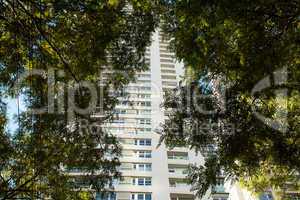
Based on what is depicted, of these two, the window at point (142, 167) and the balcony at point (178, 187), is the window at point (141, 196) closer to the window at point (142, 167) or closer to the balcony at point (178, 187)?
the balcony at point (178, 187)

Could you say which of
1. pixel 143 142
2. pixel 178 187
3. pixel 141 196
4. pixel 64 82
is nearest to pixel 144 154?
pixel 143 142

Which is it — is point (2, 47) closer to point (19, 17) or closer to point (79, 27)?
point (19, 17)

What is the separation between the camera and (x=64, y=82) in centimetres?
1166

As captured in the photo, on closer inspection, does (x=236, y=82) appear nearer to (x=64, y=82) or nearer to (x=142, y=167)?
(x=64, y=82)

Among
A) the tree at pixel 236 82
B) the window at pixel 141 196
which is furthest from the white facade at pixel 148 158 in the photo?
the tree at pixel 236 82

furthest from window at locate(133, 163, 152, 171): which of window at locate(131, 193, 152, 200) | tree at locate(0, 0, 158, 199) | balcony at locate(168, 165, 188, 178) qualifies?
tree at locate(0, 0, 158, 199)

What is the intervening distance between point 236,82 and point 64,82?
14.8ft

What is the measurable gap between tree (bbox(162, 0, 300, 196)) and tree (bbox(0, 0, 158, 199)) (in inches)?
49.8

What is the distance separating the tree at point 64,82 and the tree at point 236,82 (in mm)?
1266

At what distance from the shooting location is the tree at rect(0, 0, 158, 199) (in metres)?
10.6

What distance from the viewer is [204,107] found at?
38.7 feet

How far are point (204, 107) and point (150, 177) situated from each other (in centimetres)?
2236

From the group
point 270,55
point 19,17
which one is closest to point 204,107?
point 270,55

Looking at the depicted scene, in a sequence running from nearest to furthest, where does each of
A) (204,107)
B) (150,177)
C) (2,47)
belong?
(2,47) < (204,107) < (150,177)
